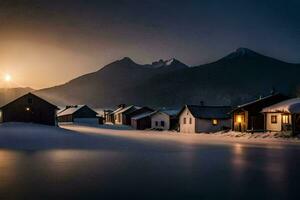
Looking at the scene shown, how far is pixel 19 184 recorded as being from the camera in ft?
44.1

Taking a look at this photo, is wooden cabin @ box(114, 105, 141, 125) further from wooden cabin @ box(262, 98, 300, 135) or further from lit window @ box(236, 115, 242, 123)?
wooden cabin @ box(262, 98, 300, 135)

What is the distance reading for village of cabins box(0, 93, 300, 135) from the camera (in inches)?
2061

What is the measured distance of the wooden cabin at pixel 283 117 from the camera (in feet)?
160

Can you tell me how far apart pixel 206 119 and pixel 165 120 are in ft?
50.5

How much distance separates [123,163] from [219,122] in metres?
51.1

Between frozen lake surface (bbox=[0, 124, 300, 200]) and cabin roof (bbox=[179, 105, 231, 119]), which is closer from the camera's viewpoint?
frozen lake surface (bbox=[0, 124, 300, 200])

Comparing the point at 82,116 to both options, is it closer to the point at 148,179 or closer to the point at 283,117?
the point at 283,117

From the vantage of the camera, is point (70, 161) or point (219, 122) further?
point (219, 122)

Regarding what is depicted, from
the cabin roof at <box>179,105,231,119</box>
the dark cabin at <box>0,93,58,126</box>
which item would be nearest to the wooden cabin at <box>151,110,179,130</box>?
the cabin roof at <box>179,105,231,119</box>

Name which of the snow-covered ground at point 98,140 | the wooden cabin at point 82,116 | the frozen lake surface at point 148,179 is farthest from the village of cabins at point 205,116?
the frozen lake surface at point 148,179

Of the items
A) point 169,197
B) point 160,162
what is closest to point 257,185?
point 169,197

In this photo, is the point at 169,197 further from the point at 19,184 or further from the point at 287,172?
the point at 287,172

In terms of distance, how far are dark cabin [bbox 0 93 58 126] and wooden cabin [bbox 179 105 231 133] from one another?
27553 millimetres

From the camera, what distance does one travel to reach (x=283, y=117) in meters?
51.8
